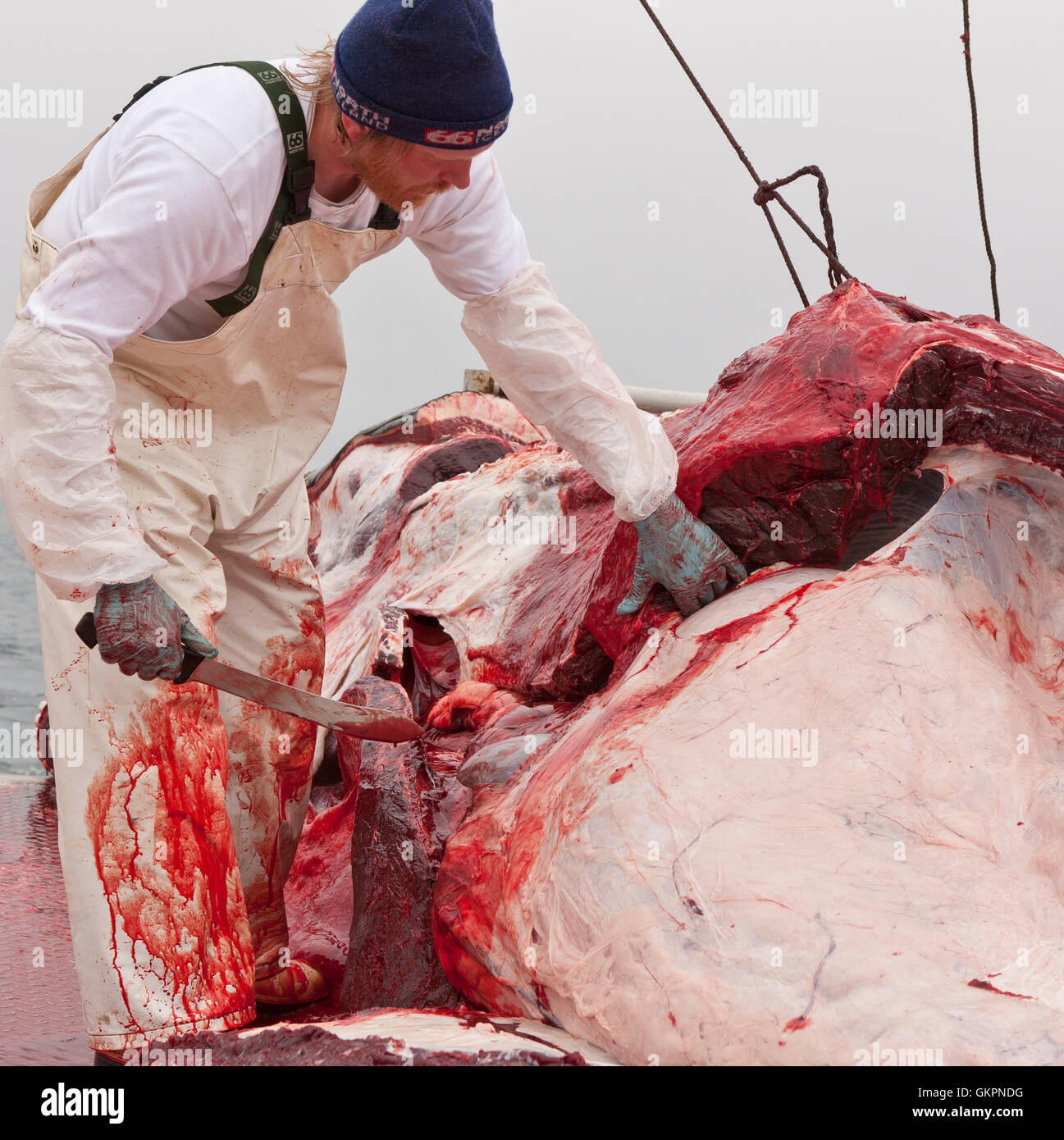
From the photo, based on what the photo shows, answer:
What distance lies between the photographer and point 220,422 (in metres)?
2.32

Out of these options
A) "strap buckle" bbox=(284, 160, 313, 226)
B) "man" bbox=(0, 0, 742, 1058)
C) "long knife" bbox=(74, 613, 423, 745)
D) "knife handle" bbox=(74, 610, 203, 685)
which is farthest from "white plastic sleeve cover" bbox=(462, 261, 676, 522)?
"knife handle" bbox=(74, 610, 203, 685)

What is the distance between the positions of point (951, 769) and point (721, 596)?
2.00 ft

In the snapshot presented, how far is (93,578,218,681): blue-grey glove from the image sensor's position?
1877mm

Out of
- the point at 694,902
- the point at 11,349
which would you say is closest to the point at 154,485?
the point at 11,349

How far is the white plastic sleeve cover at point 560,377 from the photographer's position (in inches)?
91.4

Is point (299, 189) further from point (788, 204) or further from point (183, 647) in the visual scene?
point (788, 204)

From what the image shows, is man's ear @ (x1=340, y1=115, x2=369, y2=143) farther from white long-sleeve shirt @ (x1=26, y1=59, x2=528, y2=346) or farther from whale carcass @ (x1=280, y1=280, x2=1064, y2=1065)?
whale carcass @ (x1=280, y1=280, x2=1064, y2=1065)

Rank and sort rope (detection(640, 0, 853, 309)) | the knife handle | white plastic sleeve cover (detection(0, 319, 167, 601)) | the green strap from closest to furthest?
white plastic sleeve cover (detection(0, 319, 167, 601)) < the knife handle < the green strap < rope (detection(640, 0, 853, 309))

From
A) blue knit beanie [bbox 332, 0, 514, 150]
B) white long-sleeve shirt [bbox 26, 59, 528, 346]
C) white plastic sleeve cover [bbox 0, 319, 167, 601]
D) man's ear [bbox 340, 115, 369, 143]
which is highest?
blue knit beanie [bbox 332, 0, 514, 150]

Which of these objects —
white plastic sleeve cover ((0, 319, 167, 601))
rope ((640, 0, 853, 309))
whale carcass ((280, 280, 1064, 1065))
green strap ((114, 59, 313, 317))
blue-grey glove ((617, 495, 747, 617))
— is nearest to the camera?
whale carcass ((280, 280, 1064, 1065))

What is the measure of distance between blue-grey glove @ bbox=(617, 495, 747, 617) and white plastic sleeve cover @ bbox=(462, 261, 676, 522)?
8 centimetres

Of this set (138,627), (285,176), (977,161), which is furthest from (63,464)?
(977,161)
